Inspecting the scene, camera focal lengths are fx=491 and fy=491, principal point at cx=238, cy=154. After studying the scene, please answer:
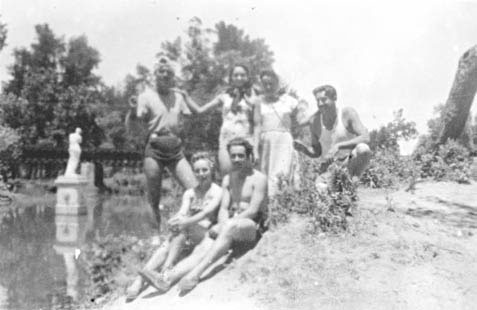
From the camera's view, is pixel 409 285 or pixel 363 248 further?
pixel 363 248

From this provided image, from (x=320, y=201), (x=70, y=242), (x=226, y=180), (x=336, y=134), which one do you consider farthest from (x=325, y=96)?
(x=70, y=242)

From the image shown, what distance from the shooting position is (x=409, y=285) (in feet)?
14.5

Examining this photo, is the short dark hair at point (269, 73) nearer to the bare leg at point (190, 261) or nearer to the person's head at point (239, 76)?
the person's head at point (239, 76)

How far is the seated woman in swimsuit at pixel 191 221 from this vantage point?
4.92 meters

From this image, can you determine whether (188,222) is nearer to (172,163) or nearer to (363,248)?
(172,163)

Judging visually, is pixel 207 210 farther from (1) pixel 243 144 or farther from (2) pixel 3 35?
(2) pixel 3 35

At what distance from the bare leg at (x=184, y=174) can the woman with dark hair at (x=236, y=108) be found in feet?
1.29

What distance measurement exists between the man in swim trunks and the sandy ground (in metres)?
1.42

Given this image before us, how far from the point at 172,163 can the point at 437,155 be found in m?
4.38

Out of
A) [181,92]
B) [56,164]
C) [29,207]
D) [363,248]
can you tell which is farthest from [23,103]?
[363,248]

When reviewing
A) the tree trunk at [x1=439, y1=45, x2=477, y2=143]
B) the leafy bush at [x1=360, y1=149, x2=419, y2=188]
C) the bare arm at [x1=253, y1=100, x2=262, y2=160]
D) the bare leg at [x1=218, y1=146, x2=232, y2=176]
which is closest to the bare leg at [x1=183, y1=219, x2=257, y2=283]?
the bare leg at [x1=218, y1=146, x2=232, y2=176]

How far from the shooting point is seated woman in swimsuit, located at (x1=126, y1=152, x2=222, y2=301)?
16.1 feet

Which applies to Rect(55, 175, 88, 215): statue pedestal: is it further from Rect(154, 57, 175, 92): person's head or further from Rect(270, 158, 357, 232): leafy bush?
Rect(270, 158, 357, 232): leafy bush

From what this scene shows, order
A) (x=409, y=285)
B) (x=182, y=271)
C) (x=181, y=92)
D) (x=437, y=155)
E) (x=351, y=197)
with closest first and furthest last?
(x=409, y=285), (x=182, y=271), (x=351, y=197), (x=181, y=92), (x=437, y=155)
